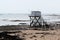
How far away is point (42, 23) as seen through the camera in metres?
45.2

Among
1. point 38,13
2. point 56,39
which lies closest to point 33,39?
point 56,39

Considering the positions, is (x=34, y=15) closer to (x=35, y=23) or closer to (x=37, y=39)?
(x=35, y=23)

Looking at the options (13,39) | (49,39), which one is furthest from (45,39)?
(13,39)

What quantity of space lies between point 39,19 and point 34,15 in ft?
8.02

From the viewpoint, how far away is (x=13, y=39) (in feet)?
74.8

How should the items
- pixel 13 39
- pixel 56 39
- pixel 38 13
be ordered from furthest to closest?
pixel 38 13 → pixel 56 39 → pixel 13 39

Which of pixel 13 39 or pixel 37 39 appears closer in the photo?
pixel 13 39

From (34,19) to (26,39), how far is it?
19.6 meters

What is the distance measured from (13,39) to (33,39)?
3315 millimetres

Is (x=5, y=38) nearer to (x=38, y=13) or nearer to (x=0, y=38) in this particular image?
(x=0, y=38)

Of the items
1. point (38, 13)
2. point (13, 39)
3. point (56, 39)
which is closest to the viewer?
point (13, 39)

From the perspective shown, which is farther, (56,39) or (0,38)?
(56,39)

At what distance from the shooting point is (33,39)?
25.2 metres

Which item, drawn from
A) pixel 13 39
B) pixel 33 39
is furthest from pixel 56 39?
pixel 13 39
